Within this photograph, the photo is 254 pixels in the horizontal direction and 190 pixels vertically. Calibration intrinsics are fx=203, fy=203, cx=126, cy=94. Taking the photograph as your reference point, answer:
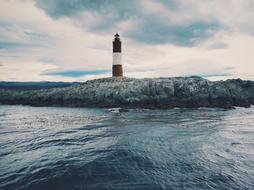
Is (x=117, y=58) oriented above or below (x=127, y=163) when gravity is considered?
above

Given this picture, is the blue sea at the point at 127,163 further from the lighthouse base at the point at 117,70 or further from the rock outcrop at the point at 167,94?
the lighthouse base at the point at 117,70

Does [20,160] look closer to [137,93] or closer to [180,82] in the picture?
[137,93]

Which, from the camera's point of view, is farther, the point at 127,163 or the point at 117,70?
the point at 117,70

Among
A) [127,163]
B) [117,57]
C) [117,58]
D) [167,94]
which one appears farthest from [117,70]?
[127,163]

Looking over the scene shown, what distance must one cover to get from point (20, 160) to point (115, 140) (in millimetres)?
4222

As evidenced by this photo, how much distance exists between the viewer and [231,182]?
548 centimetres

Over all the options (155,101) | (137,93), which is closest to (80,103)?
(137,93)

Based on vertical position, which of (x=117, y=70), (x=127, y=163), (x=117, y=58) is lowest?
(x=127, y=163)

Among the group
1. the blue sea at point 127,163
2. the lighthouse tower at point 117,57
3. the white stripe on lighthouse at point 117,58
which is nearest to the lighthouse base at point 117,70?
the lighthouse tower at point 117,57

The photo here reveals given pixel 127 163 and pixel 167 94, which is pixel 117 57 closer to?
pixel 167 94

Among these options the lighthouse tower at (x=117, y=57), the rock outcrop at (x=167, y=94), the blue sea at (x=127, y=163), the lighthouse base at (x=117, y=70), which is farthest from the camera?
the lighthouse base at (x=117, y=70)

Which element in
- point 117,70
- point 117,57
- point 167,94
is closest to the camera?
point 167,94

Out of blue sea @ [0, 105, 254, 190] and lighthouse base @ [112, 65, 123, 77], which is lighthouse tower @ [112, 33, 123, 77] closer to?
lighthouse base @ [112, 65, 123, 77]

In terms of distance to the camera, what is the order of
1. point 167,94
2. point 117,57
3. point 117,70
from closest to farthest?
point 167,94 → point 117,57 → point 117,70
